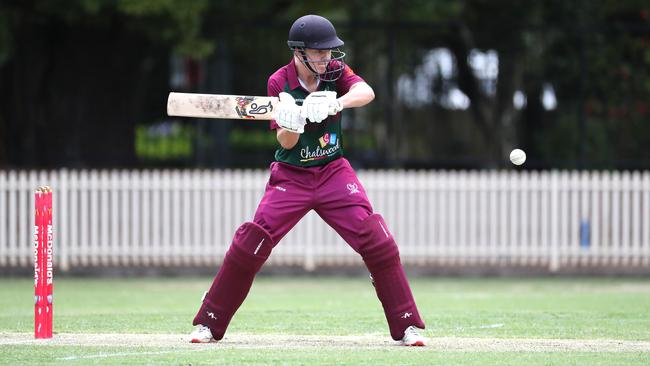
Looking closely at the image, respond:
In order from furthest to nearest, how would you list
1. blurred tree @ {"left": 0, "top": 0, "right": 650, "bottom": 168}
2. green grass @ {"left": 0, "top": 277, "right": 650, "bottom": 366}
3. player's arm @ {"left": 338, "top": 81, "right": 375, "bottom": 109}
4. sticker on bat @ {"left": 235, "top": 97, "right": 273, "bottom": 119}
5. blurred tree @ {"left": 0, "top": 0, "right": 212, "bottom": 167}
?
blurred tree @ {"left": 0, "top": 0, "right": 212, "bottom": 167} < blurred tree @ {"left": 0, "top": 0, "right": 650, "bottom": 168} < sticker on bat @ {"left": 235, "top": 97, "right": 273, "bottom": 119} < player's arm @ {"left": 338, "top": 81, "right": 375, "bottom": 109} < green grass @ {"left": 0, "top": 277, "right": 650, "bottom": 366}

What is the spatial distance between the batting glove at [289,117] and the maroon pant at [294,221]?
1.75ft

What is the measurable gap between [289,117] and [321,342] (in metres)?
1.63

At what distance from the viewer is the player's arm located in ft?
23.8

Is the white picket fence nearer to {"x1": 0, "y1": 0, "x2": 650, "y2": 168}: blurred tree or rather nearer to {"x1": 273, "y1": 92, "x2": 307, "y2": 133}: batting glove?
{"x1": 0, "y1": 0, "x2": 650, "y2": 168}: blurred tree

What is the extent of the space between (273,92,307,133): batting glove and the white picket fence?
8.00m

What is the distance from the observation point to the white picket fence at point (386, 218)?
15047 millimetres

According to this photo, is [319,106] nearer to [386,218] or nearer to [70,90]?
[386,218]

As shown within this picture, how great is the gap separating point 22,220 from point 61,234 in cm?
52

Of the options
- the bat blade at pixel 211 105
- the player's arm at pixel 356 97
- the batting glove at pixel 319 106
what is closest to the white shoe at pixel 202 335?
the bat blade at pixel 211 105

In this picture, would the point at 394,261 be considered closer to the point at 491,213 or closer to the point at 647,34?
the point at 491,213

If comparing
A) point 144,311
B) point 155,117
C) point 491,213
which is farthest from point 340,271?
point 155,117

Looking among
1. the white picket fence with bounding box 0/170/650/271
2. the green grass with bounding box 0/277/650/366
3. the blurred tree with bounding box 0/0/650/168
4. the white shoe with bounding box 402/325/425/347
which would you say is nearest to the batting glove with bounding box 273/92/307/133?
the green grass with bounding box 0/277/650/366

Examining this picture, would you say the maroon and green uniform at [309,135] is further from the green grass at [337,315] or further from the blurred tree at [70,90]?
the blurred tree at [70,90]

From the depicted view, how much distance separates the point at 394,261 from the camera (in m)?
7.48
